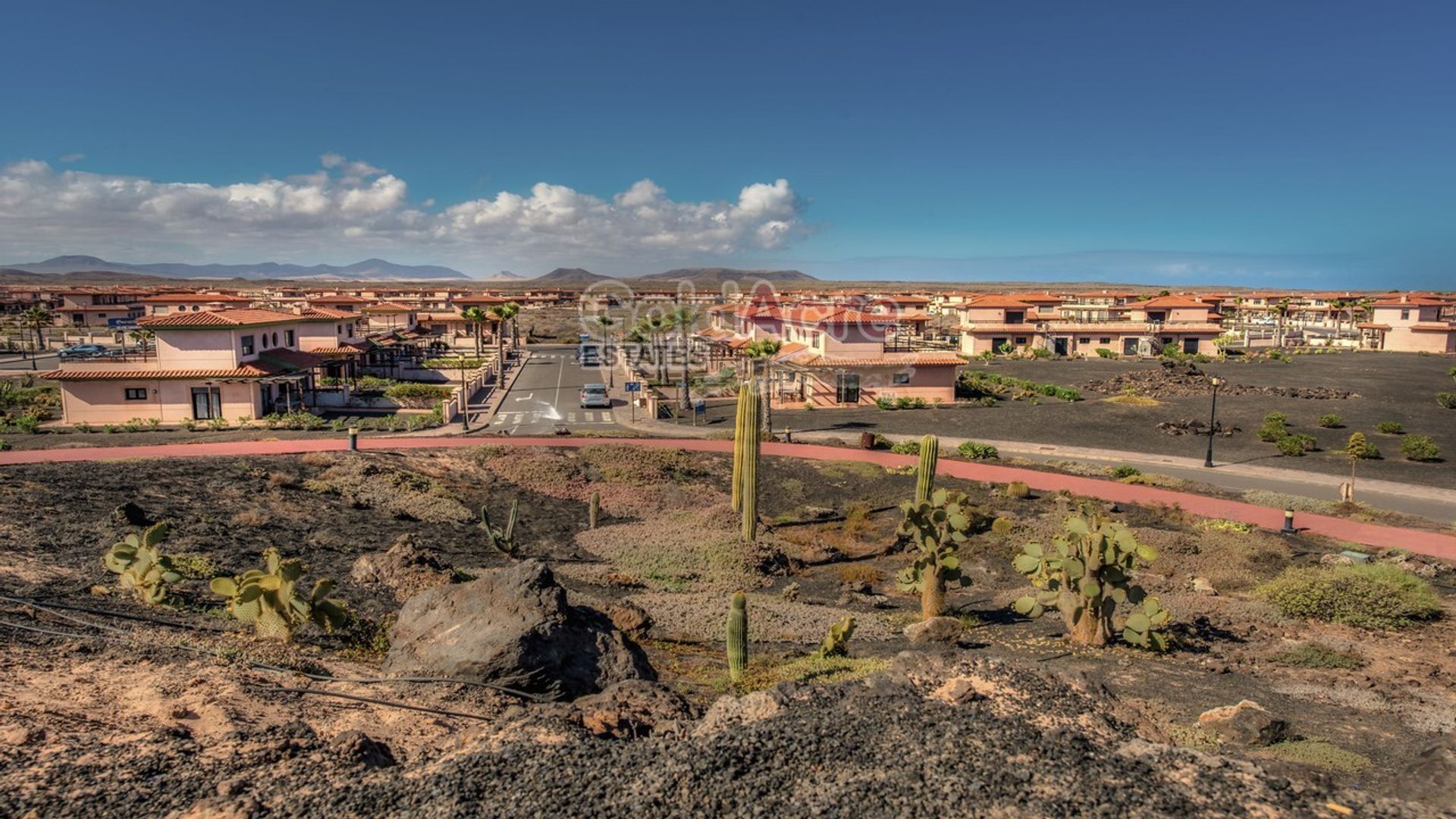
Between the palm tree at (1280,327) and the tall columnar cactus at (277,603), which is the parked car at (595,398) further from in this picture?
the palm tree at (1280,327)

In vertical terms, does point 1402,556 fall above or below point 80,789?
below

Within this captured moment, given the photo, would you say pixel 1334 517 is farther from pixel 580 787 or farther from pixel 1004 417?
pixel 580 787

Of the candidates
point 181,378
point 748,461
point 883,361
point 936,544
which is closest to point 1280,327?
point 883,361

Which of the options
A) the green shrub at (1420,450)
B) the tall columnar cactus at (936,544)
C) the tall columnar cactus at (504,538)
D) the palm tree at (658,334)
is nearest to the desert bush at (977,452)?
the green shrub at (1420,450)

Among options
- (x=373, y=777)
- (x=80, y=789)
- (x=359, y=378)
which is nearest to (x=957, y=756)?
(x=373, y=777)

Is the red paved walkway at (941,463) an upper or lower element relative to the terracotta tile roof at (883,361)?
lower

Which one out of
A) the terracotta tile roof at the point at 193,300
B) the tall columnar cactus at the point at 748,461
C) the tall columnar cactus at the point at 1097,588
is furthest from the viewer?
the terracotta tile roof at the point at 193,300

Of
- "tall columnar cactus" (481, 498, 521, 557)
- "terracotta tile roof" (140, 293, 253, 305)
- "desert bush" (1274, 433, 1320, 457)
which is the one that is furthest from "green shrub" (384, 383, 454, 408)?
"desert bush" (1274, 433, 1320, 457)
